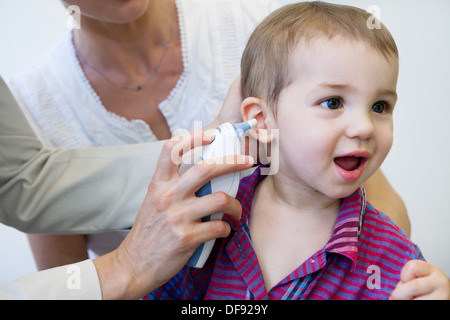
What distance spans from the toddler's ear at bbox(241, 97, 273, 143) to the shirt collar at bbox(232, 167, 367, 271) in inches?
6.1

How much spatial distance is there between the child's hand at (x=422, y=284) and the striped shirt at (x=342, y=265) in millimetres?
147

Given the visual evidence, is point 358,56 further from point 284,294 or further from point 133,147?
point 133,147

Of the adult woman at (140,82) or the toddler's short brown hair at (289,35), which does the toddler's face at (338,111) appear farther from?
the adult woman at (140,82)

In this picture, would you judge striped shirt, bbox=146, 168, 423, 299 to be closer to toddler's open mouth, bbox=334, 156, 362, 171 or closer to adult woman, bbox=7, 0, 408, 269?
toddler's open mouth, bbox=334, 156, 362, 171

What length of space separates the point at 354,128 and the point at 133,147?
556 millimetres

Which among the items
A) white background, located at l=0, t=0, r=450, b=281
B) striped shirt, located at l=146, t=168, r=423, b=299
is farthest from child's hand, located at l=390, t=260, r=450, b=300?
white background, located at l=0, t=0, r=450, b=281

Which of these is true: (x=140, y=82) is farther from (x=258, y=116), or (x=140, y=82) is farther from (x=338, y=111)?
(x=338, y=111)

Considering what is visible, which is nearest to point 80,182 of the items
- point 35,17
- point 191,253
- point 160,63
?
point 191,253

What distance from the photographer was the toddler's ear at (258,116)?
41.4 inches

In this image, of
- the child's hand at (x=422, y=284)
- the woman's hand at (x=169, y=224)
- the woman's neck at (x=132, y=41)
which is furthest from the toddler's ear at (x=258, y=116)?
the woman's neck at (x=132, y=41)

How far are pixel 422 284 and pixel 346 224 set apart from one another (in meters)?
0.22

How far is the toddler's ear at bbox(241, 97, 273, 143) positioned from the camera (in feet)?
3.45


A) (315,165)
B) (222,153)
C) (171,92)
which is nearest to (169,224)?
(222,153)

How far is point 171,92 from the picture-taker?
1.55m
